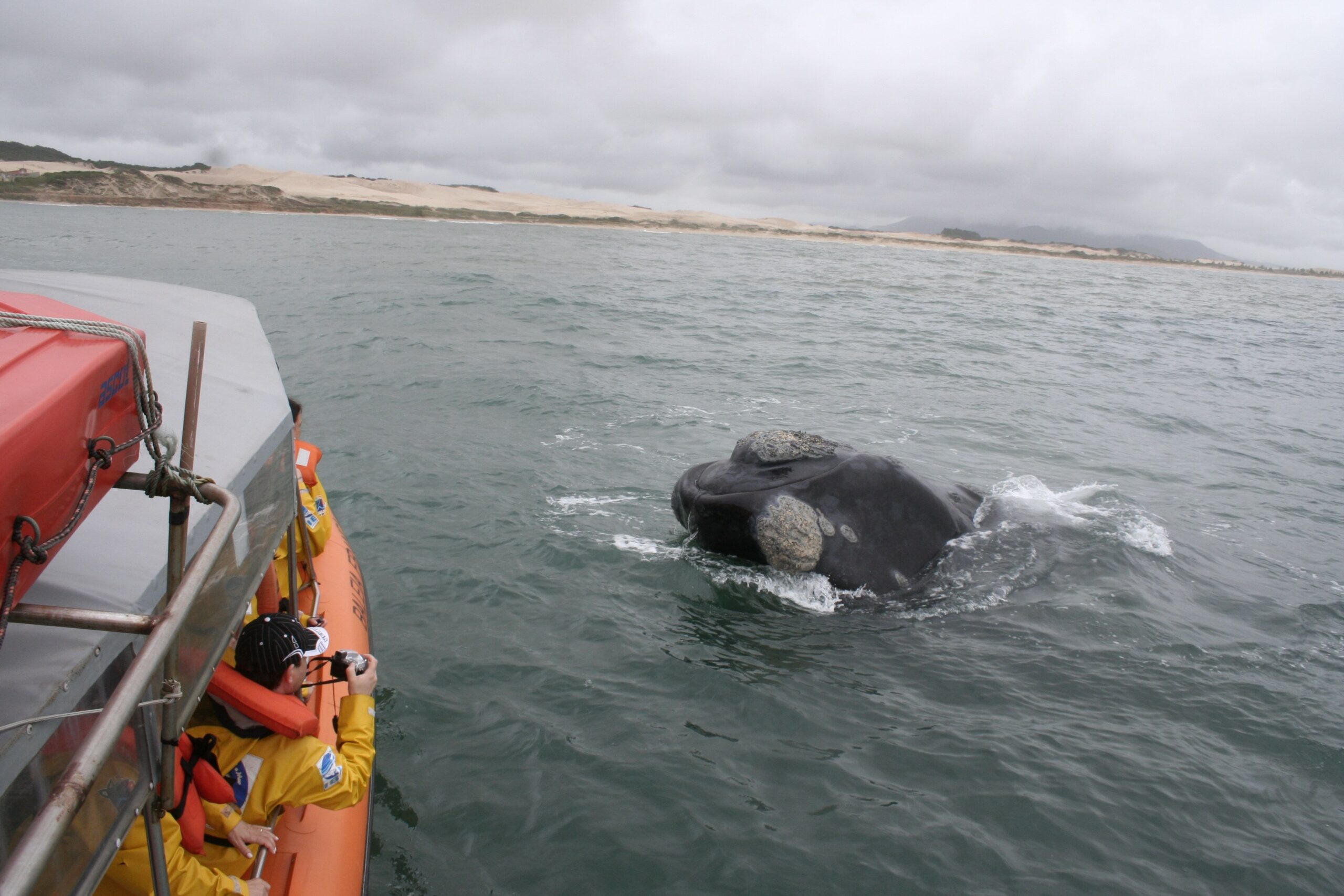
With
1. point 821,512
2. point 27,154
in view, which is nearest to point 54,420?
point 821,512

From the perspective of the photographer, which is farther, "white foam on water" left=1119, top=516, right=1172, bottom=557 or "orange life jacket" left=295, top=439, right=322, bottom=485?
"white foam on water" left=1119, top=516, right=1172, bottom=557

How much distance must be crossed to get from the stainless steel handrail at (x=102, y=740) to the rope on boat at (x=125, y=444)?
3.2 inches

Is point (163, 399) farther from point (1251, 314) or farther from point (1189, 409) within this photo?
point (1251, 314)

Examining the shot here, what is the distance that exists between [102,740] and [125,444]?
2.45 ft

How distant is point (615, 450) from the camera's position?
37.0 ft

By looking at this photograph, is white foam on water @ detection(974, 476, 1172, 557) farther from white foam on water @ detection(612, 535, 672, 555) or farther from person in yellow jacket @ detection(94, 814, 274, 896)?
person in yellow jacket @ detection(94, 814, 274, 896)

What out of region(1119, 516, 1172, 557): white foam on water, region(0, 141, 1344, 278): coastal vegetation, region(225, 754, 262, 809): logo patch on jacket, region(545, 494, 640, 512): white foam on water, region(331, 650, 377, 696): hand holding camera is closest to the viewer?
region(225, 754, 262, 809): logo patch on jacket

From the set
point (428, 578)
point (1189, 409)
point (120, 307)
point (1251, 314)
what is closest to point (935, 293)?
point (1251, 314)

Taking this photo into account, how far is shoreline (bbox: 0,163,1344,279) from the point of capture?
229ft

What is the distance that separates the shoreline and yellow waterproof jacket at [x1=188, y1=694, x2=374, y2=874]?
3027 inches

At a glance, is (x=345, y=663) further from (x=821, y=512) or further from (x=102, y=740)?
(x=821, y=512)

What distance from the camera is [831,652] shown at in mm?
6219

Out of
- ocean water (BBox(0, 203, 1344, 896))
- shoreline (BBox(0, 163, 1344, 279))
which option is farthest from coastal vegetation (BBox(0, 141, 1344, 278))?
ocean water (BBox(0, 203, 1344, 896))

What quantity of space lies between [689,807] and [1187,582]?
18.5 ft
